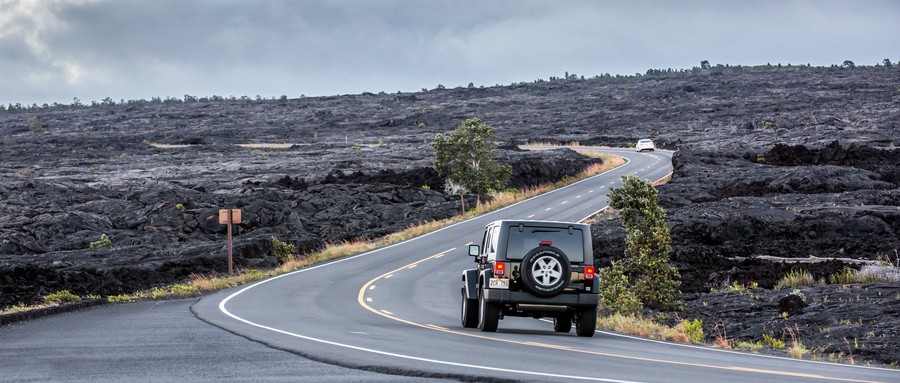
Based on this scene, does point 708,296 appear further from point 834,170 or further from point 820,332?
point 834,170

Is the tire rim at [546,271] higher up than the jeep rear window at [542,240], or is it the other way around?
the jeep rear window at [542,240]

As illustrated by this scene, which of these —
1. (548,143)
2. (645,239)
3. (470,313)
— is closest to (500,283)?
(470,313)

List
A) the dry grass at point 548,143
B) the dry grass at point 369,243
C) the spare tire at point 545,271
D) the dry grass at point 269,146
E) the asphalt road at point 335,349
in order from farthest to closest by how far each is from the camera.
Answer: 1. the dry grass at point 269,146
2. the dry grass at point 548,143
3. the dry grass at point 369,243
4. the spare tire at point 545,271
5. the asphalt road at point 335,349

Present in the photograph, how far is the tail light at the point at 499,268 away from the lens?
2014cm

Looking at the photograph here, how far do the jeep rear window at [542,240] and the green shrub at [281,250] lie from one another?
25.7 meters

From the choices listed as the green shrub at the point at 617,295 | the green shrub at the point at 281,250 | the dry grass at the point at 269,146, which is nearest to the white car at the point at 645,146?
the dry grass at the point at 269,146

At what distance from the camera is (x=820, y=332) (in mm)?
19609

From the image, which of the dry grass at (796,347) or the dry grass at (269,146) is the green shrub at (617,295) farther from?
the dry grass at (269,146)

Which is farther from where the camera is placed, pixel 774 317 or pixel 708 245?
pixel 708 245

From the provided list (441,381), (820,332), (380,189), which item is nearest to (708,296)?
(820,332)

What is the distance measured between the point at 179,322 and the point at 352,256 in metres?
22.6

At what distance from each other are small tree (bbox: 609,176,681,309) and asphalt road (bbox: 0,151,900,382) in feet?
9.93

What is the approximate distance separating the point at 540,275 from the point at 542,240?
807mm

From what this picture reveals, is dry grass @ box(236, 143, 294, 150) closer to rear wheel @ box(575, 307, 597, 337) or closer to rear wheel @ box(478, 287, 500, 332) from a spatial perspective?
rear wheel @ box(478, 287, 500, 332)
